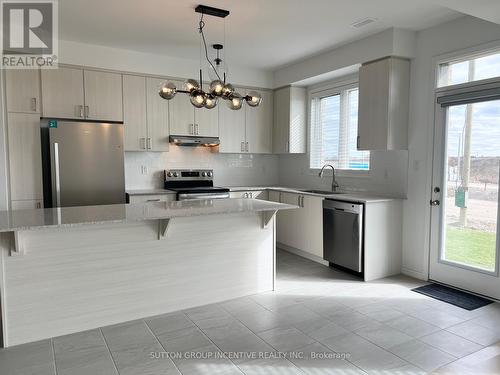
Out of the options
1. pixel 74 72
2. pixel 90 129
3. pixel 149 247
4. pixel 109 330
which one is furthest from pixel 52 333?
pixel 74 72

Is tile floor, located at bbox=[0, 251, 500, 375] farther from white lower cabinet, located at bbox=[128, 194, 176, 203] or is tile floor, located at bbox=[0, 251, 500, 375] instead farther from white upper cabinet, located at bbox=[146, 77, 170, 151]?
white upper cabinet, located at bbox=[146, 77, 170, 151]

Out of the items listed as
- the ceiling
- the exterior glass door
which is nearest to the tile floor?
the exterior glass door

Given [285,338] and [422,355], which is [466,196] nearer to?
[422,355]

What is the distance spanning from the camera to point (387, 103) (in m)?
4.07

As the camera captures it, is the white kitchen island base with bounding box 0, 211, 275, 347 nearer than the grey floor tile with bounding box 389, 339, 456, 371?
No

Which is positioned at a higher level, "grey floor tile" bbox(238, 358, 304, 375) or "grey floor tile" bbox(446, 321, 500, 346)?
"grey floor tile" bbox(446, 321, 500, 346)

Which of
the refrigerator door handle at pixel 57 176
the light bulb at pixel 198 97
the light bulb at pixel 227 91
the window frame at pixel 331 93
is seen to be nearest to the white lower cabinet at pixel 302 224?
the window frame at pixel 331 93

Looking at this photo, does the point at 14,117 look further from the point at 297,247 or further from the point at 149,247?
the point at 297,247

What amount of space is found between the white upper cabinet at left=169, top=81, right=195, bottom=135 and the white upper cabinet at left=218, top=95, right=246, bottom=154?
494mm

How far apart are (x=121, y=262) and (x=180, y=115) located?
2796 mm

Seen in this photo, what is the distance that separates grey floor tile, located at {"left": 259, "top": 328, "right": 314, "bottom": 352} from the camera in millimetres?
2646

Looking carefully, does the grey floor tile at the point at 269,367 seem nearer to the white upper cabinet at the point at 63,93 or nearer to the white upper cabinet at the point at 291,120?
the white upper cabinet at the point at 63,93

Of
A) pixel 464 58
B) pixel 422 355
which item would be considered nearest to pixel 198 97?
pixel 422 355

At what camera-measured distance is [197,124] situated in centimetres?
539
